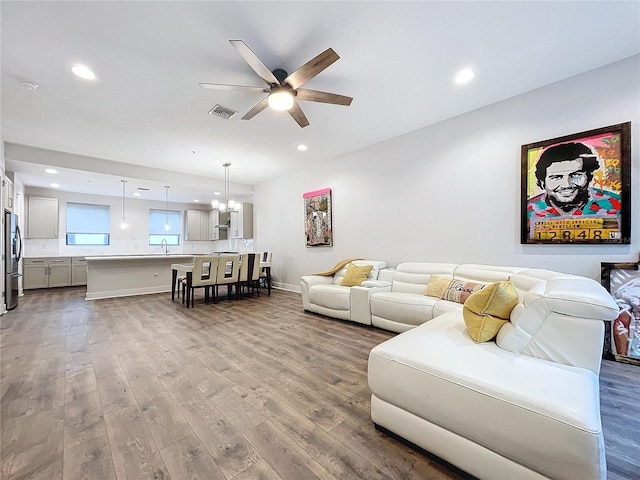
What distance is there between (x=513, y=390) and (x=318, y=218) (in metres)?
4.94

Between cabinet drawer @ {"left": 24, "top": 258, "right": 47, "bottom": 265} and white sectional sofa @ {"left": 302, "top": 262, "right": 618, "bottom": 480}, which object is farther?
cabinet drawer @ {"left": 24, "top": 258, "right": 47, "bottom": 265}

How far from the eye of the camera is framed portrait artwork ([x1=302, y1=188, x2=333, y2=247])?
571cm

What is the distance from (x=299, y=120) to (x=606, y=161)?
334 centimetres

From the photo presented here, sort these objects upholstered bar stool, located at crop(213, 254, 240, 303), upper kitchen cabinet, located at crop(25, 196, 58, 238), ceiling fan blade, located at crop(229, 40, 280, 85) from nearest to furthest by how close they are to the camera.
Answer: ceiling fan blade, located at crop(229, 40, 280, 85) → upholstered bar stool, located at crop(213, 254, 240, 303) → upper kitchen cabinet, located at crop(25, 196, 58, 238)

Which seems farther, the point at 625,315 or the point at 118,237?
the point at 118,237

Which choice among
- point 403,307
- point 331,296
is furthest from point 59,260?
point 403,307

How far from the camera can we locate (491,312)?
1.81 meters

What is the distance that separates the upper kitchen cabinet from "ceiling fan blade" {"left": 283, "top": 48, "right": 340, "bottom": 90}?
8577 mm

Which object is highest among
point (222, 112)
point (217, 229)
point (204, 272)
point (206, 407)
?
point (222, 112)

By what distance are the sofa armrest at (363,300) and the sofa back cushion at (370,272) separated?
503 mm

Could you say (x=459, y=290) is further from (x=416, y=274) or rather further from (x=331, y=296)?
(x=331, y=296)

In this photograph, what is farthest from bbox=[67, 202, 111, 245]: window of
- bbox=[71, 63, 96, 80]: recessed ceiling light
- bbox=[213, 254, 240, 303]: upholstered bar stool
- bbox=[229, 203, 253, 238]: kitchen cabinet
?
bbox=[71, 63, 96, 80]: recessed ceiling light

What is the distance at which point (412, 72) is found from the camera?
2.82 meters

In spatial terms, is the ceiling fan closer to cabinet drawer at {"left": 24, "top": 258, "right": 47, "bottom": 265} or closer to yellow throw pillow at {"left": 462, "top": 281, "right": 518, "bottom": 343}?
yellow throw pillow at {"left": 462, "top": 281, "right": 518, "bottom": 343}
